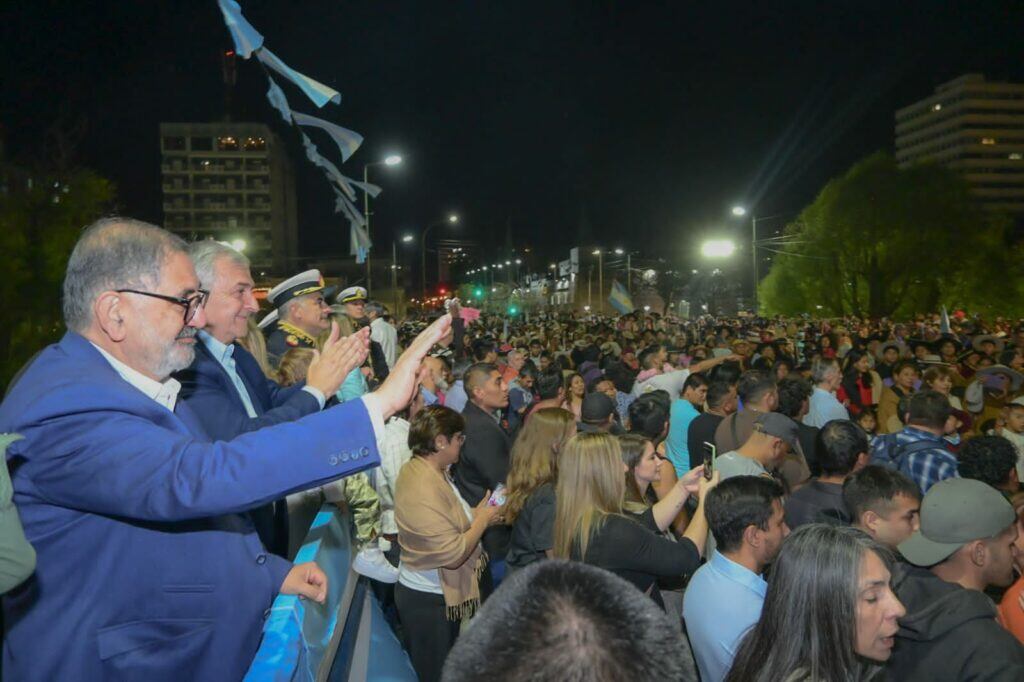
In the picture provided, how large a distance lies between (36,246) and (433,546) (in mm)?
25782

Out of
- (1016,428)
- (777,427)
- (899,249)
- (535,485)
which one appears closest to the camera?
(535,485)

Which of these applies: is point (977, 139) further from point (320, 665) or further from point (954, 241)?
point (320, 665)

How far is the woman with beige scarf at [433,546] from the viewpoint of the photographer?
4.62 metres

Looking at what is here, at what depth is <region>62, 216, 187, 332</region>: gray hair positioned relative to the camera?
2.17m

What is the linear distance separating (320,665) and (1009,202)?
8042 inches

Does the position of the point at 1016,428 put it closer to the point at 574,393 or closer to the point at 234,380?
the point at 574,393

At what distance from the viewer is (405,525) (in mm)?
4680

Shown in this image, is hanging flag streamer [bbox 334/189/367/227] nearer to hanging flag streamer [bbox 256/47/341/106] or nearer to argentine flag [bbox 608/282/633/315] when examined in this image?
hanging flag streamer [bbox 256/47/341/106]

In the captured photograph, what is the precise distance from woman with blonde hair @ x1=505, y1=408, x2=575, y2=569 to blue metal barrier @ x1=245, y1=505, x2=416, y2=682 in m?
0.89

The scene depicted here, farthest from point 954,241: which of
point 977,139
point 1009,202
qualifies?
point 977,139

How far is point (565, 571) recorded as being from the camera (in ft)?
4.24

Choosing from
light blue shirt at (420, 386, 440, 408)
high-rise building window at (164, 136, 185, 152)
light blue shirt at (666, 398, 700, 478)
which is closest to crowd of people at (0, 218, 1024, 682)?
light blue shirt at (666, 398, 700, 478)

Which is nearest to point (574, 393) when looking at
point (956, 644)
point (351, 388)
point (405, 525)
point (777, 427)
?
point (777, 427)

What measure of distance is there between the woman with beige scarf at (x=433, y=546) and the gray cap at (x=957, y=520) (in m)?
2.47
